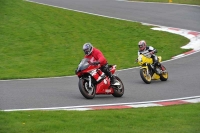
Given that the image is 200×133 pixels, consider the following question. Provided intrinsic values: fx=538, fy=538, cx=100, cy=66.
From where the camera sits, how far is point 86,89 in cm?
1406

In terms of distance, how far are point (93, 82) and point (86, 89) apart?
12.4 inches

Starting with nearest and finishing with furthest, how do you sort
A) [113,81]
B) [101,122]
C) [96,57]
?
[101,122] → [96,57] → [113,81]

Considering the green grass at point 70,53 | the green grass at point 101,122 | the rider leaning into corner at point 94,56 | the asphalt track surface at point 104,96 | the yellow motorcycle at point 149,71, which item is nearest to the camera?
the green grass at point 101,122

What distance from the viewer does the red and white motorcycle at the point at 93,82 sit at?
1395cm

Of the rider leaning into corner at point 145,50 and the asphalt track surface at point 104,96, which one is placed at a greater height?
the rider leaning into corner at point 145,50

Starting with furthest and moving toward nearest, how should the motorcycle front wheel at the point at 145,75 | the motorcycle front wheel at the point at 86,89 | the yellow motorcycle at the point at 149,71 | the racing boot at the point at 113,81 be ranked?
the yellow motorcycle at the point at 149,71
the motorcycle front wheel at the point at 145,75
the racing boot at the point at 113,81
the motorcycle front wheel at the point at 86,89

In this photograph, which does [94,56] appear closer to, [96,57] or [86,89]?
[96,57]

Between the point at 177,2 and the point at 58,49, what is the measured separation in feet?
53.7

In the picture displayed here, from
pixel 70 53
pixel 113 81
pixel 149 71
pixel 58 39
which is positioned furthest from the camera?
pixel 58 39

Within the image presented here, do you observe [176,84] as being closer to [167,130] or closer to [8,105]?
[8,105]

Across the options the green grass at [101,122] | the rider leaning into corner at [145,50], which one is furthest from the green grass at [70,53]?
→ the rider leaning into corner at [145,50]

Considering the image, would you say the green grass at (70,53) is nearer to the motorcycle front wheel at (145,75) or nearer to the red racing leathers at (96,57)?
the red racing leathers at (96,57)

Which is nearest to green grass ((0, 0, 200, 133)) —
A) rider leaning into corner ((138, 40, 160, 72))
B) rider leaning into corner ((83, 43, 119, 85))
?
rider leaning into corner ((83, 43, 119, 85))

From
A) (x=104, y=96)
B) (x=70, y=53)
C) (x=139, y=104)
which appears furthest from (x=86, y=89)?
(x=70, y=53)
